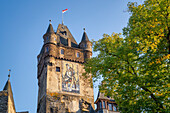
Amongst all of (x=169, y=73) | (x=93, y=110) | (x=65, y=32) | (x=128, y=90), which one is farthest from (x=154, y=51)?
(x=65, y=32)

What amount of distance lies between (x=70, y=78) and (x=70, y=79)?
18 cm

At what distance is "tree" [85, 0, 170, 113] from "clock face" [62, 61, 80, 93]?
21.5 meters

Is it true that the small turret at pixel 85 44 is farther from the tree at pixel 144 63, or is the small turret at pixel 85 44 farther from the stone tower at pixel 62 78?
the tree at pixel 144 63

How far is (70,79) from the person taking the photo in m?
39.2

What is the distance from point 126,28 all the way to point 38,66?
1198 inches

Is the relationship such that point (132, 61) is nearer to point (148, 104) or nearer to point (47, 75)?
point (148, 104)

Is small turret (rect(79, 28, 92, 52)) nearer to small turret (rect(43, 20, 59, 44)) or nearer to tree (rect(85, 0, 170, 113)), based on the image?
small turret (rect(43, 20, 59, 44))

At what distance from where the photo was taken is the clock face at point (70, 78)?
38.4 meters

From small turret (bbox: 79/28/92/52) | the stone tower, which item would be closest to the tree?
the stone tower

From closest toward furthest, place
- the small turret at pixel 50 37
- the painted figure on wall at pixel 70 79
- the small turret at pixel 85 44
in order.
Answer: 1. the painted figure on wall at pixel 70 79
2. the small turret at pixel 50 37
3. the small turret at pixel 85 44

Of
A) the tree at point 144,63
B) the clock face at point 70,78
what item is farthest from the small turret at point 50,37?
the tree at point 144,63

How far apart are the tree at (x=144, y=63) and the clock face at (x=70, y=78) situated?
70.6 feet

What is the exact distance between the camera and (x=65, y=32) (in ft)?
154

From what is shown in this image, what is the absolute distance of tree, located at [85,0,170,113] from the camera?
14531 millimetres
